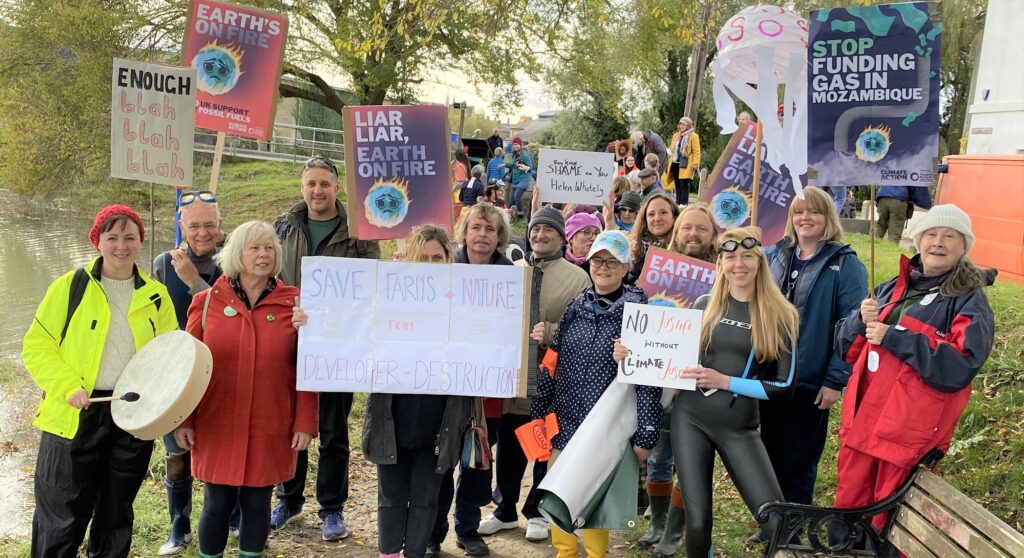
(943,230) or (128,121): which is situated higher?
(128,121)

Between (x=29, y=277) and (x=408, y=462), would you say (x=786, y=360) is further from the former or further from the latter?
(x=29, y=277)

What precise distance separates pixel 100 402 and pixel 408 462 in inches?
61.1

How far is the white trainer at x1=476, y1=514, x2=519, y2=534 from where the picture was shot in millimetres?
5328

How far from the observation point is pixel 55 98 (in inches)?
832

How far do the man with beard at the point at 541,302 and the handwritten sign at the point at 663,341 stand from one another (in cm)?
66

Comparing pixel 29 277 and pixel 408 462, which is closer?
pixel 408 462

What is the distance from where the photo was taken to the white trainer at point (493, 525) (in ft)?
17.5

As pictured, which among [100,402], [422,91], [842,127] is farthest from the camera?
[422,91]

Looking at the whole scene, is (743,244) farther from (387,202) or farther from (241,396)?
(241,396)

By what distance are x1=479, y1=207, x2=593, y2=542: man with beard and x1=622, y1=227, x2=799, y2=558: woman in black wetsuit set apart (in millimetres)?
940

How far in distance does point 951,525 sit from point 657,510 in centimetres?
195

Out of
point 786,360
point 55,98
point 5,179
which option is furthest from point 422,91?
point 786,360

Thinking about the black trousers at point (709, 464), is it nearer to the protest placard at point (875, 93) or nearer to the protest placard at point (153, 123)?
the protest placard at point (875, 93)

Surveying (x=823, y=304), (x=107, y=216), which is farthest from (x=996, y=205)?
(x=107, y=216)
